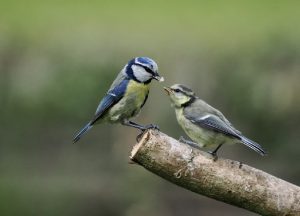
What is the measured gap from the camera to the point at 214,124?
468cm

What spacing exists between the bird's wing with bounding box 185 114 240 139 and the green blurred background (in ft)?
8.43

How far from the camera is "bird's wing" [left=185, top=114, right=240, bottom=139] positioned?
4617 mm

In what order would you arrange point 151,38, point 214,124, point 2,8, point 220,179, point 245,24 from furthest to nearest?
point 2,8, point 245,24, point 151,38, point 214,124, point 220,179

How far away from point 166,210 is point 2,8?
18.2 feet

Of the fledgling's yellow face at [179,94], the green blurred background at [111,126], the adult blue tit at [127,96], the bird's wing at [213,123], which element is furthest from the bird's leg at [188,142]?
the green blurred background at [111,126]

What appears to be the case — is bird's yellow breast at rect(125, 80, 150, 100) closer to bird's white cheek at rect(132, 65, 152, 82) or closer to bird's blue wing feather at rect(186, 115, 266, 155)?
bird's white cheek at rect(132, 65, 152, 82)

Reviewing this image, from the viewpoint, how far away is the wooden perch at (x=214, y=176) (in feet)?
14.2

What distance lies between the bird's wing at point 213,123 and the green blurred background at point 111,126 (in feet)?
8.43

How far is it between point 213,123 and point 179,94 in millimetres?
289

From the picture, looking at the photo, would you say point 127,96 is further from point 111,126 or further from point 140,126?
point 111,126

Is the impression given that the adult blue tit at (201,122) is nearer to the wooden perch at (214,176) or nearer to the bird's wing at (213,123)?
the bird's wing at (213,123)

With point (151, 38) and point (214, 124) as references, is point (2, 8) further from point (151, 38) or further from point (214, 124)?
point (214, 124)

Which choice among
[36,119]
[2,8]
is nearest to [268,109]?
[36,119]

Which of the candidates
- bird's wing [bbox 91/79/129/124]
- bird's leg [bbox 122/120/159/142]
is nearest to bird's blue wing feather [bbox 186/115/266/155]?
bird's leg [bbox 122/120/159/142]
